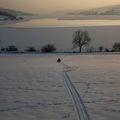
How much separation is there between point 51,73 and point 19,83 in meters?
2.85

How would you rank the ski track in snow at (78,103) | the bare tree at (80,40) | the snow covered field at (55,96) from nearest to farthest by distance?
the ski track in snow at (78,103), the snow covered field at (55,96), the bare tree at (80,40)

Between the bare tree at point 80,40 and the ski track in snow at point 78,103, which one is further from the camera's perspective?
the bare tree at point 80,40

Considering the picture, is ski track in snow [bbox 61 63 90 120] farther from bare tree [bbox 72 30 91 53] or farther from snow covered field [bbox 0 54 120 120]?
bare tree [bbox 72 30 91 53]

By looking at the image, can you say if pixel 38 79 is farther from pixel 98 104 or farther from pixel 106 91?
pixel 98 104

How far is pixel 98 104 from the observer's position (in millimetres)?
8516

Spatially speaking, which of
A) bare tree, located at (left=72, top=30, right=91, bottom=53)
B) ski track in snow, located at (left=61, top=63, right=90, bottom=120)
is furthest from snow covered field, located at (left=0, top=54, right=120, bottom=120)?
bare tree, located at (left=72, top=30, right=91, bottom=53)

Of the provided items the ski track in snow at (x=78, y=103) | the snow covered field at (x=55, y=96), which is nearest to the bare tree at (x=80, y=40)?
the snow covered field at (x=55, y=96)

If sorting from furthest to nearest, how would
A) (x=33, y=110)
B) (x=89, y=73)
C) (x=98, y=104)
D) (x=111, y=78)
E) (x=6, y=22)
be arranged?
(x=6, y=22), (x=89, y=73), (x=111, y=78), (x=98, y=104), (x=33, y=110)

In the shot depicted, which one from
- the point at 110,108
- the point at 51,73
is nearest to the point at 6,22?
the point at 51,73

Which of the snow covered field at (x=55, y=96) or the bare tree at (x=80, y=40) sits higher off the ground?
the snow covered field at (x=55, y=96)

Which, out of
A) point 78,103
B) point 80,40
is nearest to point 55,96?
point 78,103

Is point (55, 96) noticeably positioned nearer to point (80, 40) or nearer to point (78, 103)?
point (78, 103)

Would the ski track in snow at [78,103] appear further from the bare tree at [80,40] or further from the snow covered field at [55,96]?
the bare tree at [80,40]

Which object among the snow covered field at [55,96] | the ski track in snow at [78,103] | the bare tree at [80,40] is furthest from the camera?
the bare tree at [80,40]
